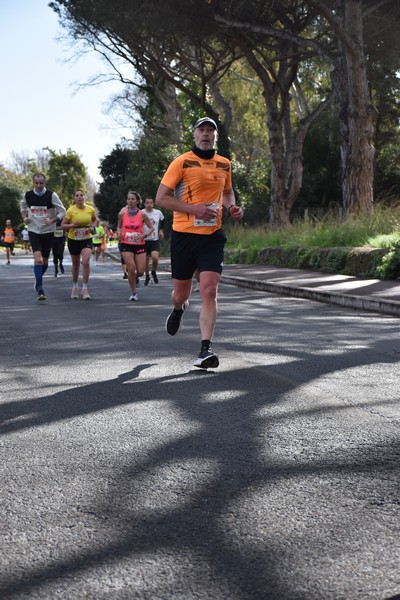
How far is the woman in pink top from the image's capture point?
14664mm

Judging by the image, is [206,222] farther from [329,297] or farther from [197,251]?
[329,297]

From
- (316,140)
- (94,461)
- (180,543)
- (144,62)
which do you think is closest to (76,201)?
(94,461)

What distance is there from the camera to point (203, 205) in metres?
7.09

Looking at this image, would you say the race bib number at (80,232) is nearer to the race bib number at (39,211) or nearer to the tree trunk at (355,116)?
the race bib number at (39,211)

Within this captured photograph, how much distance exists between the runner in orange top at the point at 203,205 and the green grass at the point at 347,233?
9572mm

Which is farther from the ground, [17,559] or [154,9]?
[154,9]

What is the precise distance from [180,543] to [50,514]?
61 cm

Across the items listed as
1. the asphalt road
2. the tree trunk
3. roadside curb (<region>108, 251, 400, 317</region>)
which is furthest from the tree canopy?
the asphalt road

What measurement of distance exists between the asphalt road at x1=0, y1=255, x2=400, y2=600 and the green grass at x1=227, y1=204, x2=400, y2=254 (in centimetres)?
1020

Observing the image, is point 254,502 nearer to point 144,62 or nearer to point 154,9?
point 154,9

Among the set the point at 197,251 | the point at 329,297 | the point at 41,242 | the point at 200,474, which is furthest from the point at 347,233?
the point at 200,474

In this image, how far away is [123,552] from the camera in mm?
3025

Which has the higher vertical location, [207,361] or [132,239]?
[132,239]

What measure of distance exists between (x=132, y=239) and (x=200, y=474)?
11.0 metres
